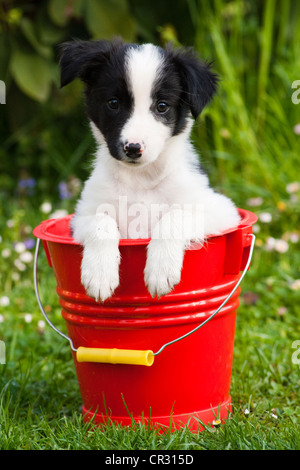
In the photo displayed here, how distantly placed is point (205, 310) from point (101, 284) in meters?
0.47

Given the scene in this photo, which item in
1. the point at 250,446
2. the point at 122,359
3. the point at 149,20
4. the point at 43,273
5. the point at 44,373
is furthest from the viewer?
the point at 149,20

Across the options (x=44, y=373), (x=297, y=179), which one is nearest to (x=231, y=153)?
(x=297, y=179)

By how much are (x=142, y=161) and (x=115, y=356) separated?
30.2 inches

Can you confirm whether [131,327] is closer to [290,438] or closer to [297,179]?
[290,438]

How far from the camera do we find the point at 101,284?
7.59ft

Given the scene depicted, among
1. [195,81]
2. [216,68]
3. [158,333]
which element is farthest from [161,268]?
[216,68]

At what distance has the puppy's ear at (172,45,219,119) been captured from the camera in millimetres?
2691

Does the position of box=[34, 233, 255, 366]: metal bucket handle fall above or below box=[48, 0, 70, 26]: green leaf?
below

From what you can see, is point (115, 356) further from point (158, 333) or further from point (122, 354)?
point (158, 333)
